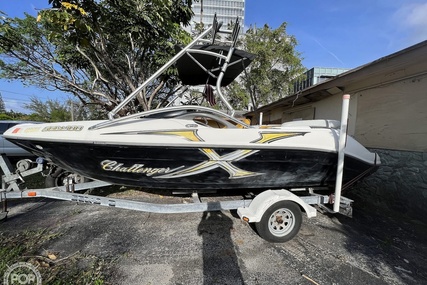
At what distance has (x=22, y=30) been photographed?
8883 mm

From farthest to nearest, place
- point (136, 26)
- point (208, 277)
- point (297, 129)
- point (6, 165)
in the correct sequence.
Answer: point (136, 26), point (6, 165), point (297, 129), point (208, 277)

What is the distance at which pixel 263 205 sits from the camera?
2.58m

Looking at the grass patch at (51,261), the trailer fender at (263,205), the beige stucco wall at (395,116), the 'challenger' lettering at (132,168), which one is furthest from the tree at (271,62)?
the grass patch at (51,261)

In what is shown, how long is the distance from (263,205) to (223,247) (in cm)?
69

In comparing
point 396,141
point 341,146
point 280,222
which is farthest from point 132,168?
point 396,141

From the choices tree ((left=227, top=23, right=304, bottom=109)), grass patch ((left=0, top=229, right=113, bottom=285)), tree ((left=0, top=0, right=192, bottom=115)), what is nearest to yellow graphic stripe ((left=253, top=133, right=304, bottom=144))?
grass patch ((left=0, top=229, right=113, bottom=285))

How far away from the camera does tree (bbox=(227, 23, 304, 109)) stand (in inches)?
495

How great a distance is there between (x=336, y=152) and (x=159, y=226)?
8.50 ft

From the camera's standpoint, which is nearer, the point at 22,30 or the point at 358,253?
the point at 358,253

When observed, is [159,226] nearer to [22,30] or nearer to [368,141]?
[368,141]

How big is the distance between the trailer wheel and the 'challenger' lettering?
129 cm

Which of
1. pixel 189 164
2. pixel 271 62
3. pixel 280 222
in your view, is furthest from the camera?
pixel 271 62

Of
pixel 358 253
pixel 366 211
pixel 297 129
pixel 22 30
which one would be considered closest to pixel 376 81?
pixel 366 211

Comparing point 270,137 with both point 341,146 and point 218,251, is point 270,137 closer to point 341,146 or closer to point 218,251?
point 341,146
